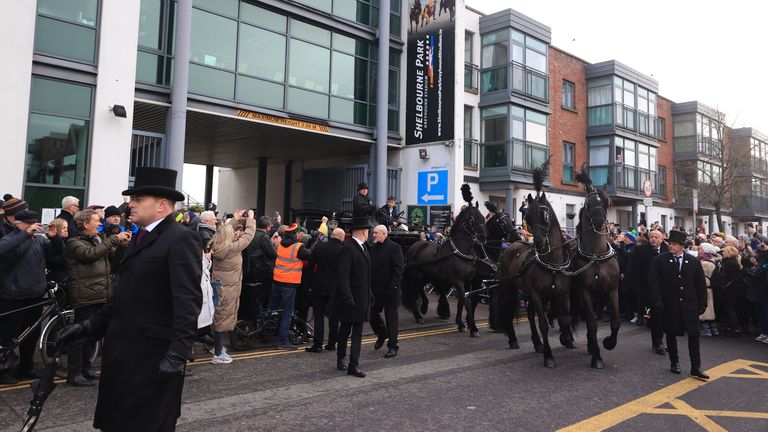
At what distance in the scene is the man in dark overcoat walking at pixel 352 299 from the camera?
20.9ft

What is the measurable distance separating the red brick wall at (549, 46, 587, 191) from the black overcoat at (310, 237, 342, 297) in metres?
18.2

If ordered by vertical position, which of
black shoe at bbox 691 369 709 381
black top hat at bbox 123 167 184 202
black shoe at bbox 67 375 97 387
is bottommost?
black shoe at bbox 67 375 97 387

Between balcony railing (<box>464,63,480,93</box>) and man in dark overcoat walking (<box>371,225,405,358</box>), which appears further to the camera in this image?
balcony railing (<box>464,63,480,93</box>)

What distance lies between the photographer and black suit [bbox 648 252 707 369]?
6.62 metres

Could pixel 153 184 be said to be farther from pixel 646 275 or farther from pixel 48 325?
pixel 646 275

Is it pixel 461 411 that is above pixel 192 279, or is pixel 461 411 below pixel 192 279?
below

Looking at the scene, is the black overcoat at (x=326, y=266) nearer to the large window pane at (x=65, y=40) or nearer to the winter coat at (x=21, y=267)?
the winter coat at (x=21, y=267)

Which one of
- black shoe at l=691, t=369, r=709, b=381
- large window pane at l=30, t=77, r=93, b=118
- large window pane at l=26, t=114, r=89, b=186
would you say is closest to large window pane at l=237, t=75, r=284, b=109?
large window pane at l=30, t=77, r=93, b=118

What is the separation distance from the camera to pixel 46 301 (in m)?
6.11

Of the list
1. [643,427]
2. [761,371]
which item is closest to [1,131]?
[643,427]

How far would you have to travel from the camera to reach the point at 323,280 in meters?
8.00

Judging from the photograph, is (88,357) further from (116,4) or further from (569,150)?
(569,150)

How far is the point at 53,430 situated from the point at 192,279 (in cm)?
264

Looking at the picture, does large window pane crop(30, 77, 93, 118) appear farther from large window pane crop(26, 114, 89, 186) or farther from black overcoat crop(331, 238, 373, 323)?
black overcoat crop(331, 238, 373, 323)
